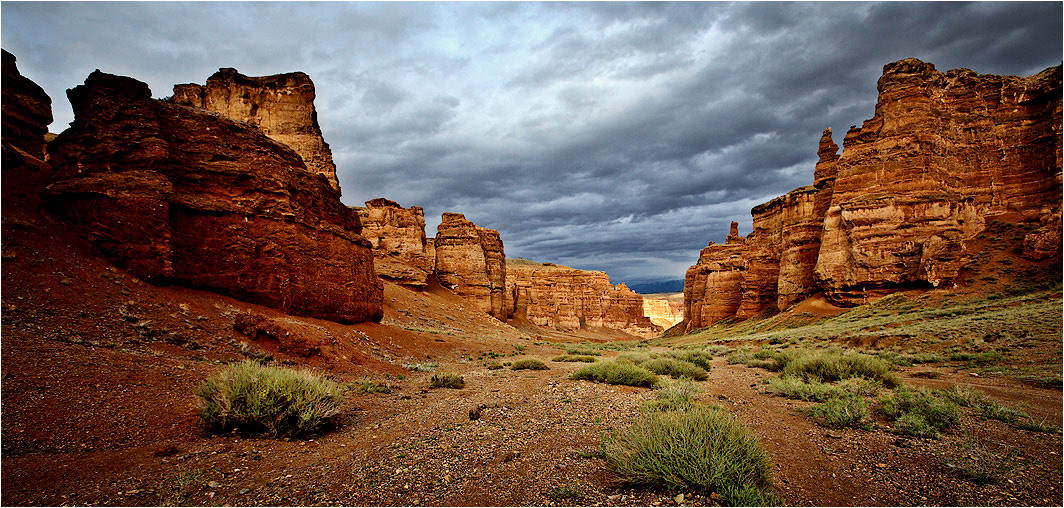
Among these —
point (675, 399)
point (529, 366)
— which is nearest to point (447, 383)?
point (529, 366)

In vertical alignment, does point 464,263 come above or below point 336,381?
above

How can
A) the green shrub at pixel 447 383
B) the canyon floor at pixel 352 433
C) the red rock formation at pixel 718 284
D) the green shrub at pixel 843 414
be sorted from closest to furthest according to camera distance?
the canyon floor at pixel 352 433
the green shrub at pixel 843 414
the green shrub at pixel 447 383
the red rock formation at pixel 718 284

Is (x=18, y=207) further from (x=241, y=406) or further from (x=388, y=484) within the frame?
(x=388, y=484)

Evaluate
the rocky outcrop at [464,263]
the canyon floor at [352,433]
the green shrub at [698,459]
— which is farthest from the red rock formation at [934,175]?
the rocky outcrop at [464,263]

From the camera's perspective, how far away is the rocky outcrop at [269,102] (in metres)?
35.3

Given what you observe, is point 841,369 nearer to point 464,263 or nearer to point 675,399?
point 675,399

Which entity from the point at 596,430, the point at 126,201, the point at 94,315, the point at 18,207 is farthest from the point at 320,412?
the point at 18,207

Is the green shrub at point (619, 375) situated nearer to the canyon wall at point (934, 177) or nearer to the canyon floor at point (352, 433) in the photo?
the canyon floor at point (352, 433)

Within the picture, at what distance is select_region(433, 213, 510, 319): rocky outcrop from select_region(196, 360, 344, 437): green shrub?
4700cm

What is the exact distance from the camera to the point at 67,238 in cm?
944

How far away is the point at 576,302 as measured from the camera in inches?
3236

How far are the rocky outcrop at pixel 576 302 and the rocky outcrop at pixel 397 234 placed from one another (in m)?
27.1

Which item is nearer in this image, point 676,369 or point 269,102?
point 676,369

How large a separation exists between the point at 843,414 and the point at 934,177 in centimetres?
3578
